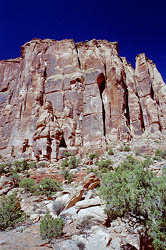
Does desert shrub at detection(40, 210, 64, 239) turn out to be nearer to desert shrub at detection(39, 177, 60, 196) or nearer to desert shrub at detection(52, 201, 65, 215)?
desert shrub at detection(52, 201, 65, 215)

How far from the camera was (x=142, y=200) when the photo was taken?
15.3 ft

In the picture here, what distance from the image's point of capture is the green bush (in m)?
4.12

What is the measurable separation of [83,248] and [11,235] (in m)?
2.75

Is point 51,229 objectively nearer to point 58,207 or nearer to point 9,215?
point 58,207

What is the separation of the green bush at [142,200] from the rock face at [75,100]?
19714 mm

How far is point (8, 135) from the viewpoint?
33281 millimetres

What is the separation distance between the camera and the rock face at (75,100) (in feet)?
90.9

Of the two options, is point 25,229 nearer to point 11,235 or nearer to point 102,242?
point 11,235

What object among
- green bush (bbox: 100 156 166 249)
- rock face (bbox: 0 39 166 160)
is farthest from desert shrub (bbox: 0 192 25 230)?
rock face (bbox: 0 39 166 160)

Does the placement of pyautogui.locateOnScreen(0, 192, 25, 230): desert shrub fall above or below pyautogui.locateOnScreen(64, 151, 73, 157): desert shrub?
below

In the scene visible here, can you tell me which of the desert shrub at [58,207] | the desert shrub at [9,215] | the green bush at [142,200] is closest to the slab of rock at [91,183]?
the desert shrub at [58,207]

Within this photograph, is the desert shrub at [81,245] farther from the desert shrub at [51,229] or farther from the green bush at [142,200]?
the green bush at [142,200]

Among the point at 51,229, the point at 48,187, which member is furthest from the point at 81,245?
the point at 48,187

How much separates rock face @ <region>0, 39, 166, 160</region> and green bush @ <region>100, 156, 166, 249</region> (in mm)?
19714
